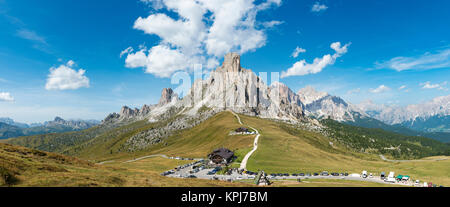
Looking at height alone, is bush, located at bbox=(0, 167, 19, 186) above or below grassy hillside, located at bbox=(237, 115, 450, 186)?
above

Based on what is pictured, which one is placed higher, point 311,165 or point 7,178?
point 7,178

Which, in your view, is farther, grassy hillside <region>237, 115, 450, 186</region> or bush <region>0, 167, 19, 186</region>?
grassy hillside <region>237, 115, 450, 186</region>

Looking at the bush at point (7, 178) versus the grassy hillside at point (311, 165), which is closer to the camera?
the bush at point (7, 178)

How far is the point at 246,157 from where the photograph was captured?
302 ft

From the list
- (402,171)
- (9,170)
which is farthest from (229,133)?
(9,170)

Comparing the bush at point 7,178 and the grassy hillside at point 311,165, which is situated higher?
the bush at point 7,178

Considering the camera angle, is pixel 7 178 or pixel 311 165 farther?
pixel 311 165
